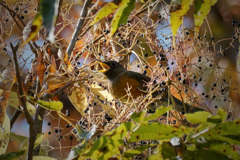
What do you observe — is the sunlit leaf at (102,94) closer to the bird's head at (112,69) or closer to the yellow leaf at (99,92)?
the yellow leaf at (99,92)

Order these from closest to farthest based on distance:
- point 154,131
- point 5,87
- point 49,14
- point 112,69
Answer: point 49,14 < point 154,131 < point 5,87 < point 112,69

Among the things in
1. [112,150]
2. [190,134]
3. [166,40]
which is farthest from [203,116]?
[166,40]

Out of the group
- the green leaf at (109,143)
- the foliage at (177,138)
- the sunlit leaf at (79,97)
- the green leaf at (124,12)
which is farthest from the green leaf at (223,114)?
the sunlit leaf at (79,97)

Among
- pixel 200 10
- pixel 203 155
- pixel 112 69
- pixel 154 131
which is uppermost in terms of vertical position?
pixel 200 10

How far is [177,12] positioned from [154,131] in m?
0.38

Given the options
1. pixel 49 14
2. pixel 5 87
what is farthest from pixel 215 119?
pixel 5 87

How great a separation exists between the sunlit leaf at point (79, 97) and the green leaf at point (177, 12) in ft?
2.72

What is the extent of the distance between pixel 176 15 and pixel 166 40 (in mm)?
933

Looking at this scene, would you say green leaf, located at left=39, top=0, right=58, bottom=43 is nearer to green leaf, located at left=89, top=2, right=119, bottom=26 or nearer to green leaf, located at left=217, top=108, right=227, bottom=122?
green leaf, located at left=89, top=2, right=119, bottom=26

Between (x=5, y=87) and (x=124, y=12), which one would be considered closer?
(x=124, y=12)

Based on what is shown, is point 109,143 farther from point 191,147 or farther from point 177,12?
point 177,12

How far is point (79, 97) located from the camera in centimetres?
161

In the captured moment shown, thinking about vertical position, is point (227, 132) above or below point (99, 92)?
below

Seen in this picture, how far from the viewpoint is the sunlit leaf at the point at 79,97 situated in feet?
5.22
